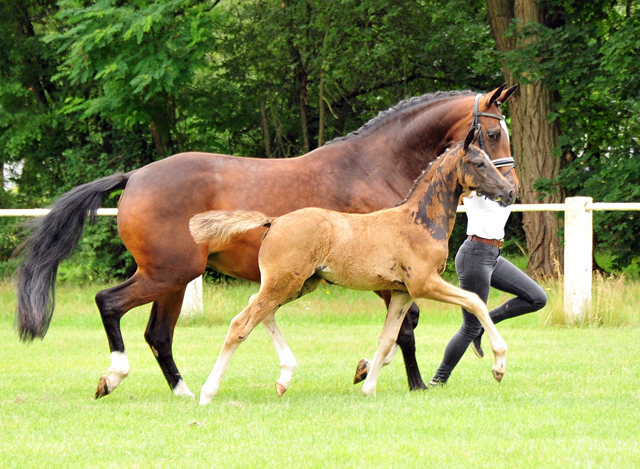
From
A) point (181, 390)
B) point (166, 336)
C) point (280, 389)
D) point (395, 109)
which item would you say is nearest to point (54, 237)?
point (166, 336)

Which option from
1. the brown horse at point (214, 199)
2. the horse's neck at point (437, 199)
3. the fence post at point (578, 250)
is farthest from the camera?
the fence post at point (578, 250)

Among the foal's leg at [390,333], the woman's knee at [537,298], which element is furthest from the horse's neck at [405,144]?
the woman's knee at [537,298]

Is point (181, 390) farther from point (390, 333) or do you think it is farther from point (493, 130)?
point (493, 130)

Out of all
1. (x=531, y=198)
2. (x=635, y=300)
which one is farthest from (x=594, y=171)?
(x=635, y=300)

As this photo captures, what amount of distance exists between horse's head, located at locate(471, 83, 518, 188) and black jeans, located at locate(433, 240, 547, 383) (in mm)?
632

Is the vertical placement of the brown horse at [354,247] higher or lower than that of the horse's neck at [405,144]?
lower

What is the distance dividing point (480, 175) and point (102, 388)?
10.2 ft

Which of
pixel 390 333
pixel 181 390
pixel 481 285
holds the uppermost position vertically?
pixel 481 285

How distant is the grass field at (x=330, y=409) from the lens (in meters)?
4.02

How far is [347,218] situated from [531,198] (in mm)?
8656

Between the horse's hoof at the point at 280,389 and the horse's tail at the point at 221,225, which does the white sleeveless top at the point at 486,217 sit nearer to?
the horse's tail at the point at 221,225

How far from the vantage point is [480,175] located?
541 cm

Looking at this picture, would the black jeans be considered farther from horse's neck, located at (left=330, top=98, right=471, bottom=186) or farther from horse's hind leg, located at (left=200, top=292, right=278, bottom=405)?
horse's hind leg, located at (left=200, top=292, right=278, bottom=405)

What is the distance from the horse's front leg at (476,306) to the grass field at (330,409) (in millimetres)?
285
